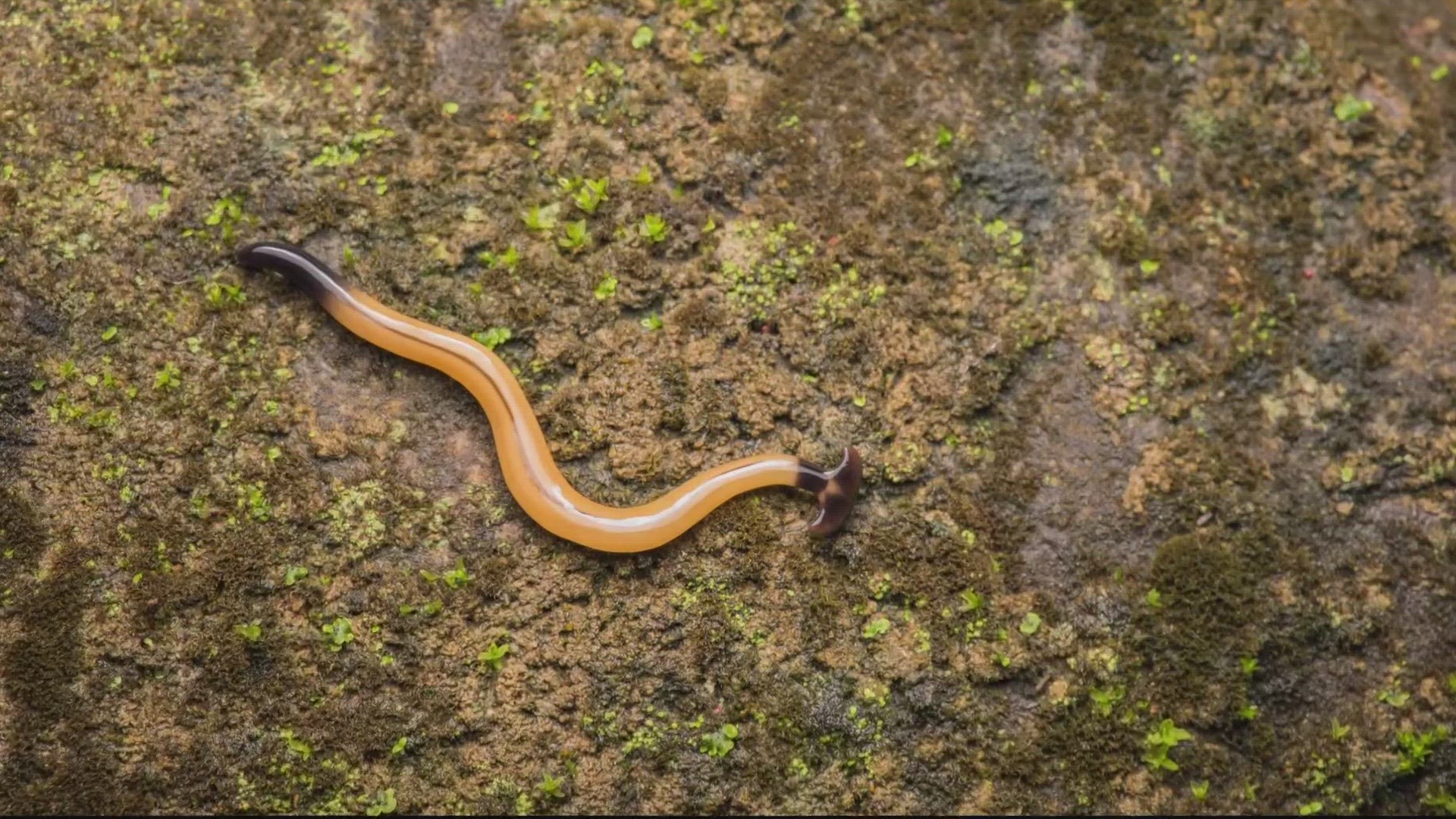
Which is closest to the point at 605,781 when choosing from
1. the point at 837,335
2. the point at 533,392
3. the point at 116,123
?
the point at 533,392

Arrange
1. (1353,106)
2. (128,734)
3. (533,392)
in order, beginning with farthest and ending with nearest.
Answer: (1353,106)
(533,392)
(128,734)

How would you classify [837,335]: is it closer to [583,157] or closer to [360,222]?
[583,157]

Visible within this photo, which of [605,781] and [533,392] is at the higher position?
[533,392]

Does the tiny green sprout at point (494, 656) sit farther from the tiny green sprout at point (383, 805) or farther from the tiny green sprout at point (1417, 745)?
the tiny green sprout at point (1417, 745)

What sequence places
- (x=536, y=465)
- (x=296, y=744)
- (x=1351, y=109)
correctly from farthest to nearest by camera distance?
(x=1351, y=109), (x=536, y=465), (x=296, y=744)

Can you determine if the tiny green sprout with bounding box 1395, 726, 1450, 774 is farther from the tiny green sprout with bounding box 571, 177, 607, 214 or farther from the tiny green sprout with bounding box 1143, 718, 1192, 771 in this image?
the tiny green sprout with bounding box 571, 177, 607, 214

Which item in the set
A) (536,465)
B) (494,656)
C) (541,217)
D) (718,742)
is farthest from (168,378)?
(718,742)

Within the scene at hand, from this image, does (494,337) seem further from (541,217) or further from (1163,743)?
(1163,743)
